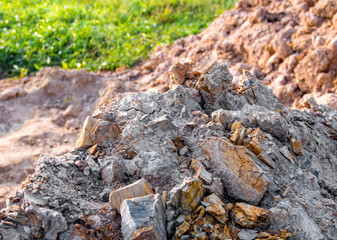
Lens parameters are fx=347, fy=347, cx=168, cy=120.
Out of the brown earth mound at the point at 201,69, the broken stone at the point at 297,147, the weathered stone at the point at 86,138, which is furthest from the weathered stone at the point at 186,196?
the brown earth mound at the point at 201,69

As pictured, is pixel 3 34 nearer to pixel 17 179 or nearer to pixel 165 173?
pixel 17 179

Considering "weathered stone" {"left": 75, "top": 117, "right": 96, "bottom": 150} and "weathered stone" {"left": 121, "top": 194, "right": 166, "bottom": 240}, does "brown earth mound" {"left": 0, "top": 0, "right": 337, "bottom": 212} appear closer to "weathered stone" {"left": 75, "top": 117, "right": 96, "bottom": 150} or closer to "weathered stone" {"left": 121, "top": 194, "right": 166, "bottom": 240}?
"weathered stone" {"left": 75, "top": 117, "right": 96, "bottom": 150}

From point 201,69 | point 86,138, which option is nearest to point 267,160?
point 86,138

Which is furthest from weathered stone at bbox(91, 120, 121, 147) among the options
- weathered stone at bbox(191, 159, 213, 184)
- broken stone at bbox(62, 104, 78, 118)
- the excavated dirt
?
broken stone at bbox(62, 104, 78, 118)

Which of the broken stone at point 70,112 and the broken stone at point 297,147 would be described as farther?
the broken stone at point 70,112

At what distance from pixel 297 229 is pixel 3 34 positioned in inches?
312

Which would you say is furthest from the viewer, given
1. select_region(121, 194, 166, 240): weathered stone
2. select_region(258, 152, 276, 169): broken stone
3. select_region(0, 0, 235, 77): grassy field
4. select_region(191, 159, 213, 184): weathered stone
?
select_region(0, 0, 235, 77): grassy field

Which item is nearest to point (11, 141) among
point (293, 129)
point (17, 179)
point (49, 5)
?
point (17, 179)

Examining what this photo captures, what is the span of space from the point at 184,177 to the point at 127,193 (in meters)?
Answer: 0.44

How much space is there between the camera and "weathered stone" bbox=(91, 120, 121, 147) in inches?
109

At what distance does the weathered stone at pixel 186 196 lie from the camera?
2.27m

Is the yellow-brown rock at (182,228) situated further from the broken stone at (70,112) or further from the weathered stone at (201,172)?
the broken stone at (70,112)

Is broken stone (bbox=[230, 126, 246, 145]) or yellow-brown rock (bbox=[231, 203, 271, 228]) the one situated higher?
broken stone (bbox=[230, 126, 246, 145])

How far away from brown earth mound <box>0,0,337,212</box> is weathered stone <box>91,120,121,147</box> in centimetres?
251
